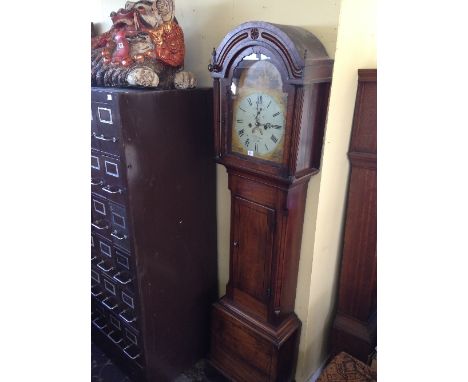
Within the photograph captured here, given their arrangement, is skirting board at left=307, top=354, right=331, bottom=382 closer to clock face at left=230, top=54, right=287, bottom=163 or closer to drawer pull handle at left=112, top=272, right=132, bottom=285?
drawer pull handle at left=112, top=272, right=132, bottom=285

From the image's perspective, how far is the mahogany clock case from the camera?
1.19 metres

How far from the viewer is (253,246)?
1320mm

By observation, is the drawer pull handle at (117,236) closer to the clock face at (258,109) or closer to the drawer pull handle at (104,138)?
the drawer pull handle at (104,138)

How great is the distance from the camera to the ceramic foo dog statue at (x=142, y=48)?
1.20m

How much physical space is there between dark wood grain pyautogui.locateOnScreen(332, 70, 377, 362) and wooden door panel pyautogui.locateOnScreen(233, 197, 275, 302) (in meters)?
0.37

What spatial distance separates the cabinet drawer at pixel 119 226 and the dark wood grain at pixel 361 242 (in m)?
0.88

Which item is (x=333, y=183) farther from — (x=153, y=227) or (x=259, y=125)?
(x=153, y=227)

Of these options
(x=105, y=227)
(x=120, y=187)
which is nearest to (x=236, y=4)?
(x=120, y=187)

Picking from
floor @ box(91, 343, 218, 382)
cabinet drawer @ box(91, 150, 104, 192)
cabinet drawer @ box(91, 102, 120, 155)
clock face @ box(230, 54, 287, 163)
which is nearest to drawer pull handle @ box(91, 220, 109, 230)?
cabinet drawer @ box(91, 150, 104, 192)

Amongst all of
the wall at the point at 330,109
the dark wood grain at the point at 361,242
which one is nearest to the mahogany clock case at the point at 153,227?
the wall at the point at 330,109
